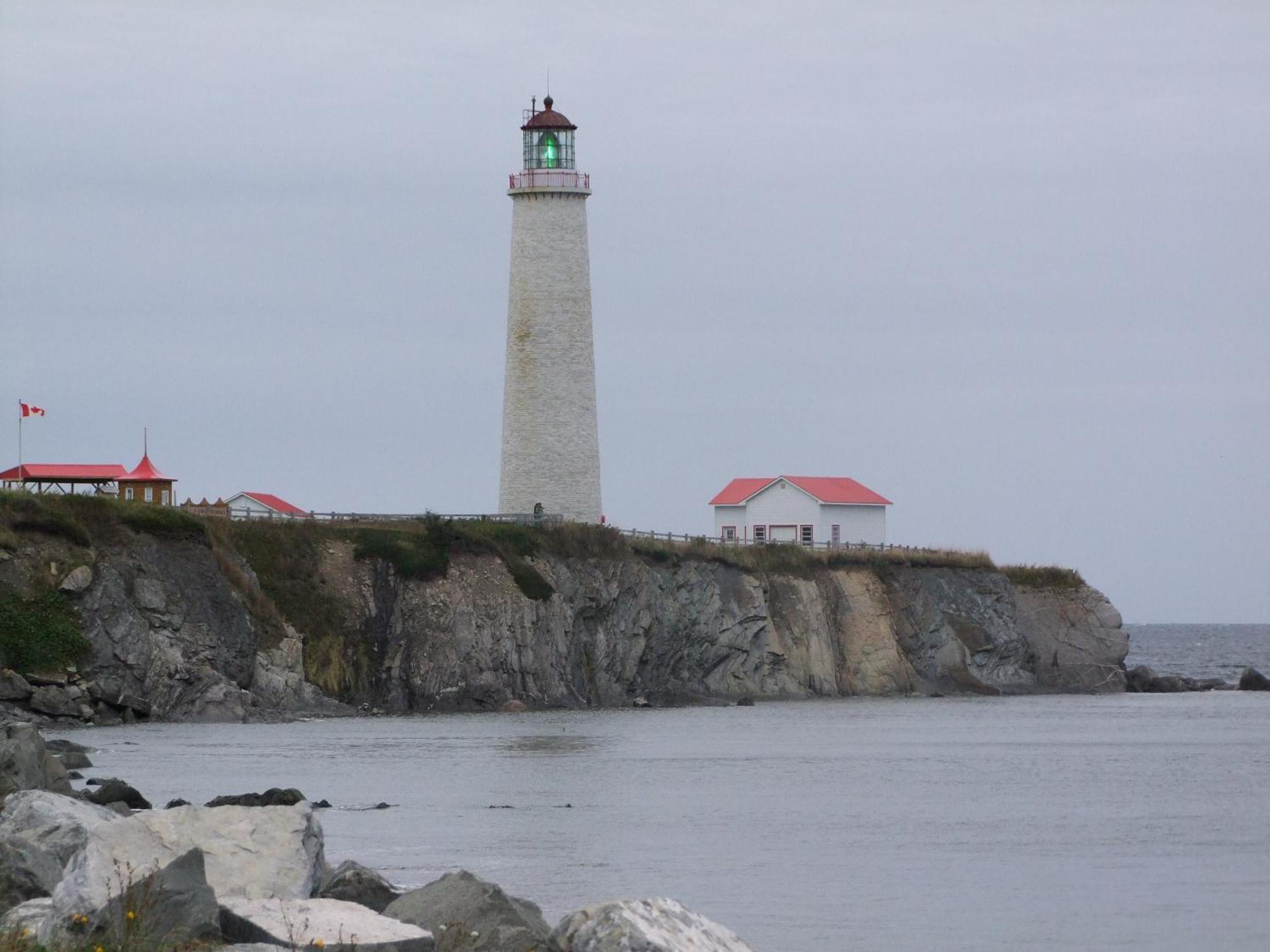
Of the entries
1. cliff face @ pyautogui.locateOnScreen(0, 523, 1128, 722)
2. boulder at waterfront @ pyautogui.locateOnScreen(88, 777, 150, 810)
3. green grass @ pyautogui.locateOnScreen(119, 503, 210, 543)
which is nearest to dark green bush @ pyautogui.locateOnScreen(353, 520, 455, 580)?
cliff face @ pyautogui.locateOnScreen(0, 523, 1128, 722)

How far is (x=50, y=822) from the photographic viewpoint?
1564 centimetres

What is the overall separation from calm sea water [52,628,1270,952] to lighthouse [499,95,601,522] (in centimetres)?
968

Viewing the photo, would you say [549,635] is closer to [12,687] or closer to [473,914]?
[12,687]

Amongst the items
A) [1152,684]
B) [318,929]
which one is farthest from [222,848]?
[1152,684]

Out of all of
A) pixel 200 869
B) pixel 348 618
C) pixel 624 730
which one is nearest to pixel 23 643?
pixel 348 618

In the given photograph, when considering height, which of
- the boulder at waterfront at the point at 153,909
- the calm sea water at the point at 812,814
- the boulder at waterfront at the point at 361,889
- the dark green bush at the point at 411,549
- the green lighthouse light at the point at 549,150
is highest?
the green lighthouse light at the point at 549,150

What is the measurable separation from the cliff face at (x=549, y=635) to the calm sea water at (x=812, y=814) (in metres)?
2.10

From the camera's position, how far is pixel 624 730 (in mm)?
46312

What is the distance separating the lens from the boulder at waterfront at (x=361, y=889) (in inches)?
622

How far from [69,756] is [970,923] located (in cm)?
1790

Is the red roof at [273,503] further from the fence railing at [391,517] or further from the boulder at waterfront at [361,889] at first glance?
the boulder at waterfront at [361,889]

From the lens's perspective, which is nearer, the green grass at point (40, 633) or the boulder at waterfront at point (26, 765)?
the boulder at waterfront at point (26, 765)

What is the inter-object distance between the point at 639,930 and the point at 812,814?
1782 centimetres

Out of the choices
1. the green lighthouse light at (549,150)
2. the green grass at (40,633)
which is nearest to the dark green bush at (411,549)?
the green grass at (40,633)
